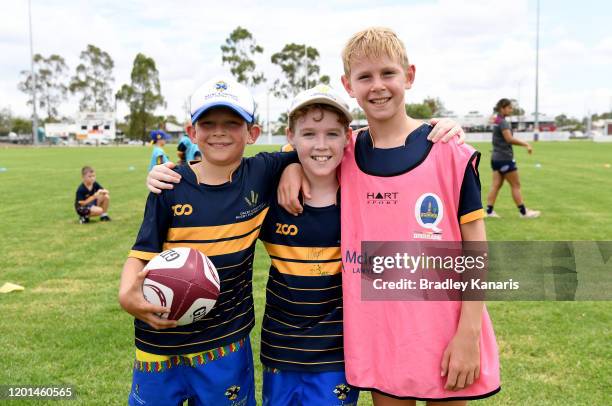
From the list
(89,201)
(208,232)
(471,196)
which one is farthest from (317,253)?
(89,201)

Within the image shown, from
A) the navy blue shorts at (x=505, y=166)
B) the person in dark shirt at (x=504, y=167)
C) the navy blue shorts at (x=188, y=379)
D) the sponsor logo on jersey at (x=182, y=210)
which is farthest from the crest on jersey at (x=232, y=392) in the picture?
the navy blue shorts at (x=505, y=166)

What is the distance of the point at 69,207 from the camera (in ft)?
38.6

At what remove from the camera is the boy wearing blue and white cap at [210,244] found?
7.73 feet

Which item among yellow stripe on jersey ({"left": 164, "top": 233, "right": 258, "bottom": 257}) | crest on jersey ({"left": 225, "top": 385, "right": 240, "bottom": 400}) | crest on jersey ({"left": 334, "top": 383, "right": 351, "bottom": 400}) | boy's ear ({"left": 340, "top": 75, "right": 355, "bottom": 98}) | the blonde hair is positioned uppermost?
the blonde hair

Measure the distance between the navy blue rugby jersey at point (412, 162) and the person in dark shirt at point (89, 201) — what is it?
8629 millimetres

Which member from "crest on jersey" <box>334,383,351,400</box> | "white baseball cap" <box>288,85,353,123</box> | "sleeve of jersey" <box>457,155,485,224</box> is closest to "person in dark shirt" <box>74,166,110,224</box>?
"white baseball cap" <box>288,85,353,123</box>

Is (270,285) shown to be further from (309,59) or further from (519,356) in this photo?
(309,59)

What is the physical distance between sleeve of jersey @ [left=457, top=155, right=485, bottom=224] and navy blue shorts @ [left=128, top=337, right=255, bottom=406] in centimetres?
124

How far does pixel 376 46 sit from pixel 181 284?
1.31 metres

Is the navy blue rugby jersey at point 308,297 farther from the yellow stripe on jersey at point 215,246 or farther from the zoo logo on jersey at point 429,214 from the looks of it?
the zoo logo on jersey at point 429,214

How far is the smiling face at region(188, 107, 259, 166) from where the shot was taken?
247cm

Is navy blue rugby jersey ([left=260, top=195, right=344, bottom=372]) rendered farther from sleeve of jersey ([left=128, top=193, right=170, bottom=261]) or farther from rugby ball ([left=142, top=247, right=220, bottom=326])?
sleeve of jersey ([left=128, top=193, right=170, bottom=261])

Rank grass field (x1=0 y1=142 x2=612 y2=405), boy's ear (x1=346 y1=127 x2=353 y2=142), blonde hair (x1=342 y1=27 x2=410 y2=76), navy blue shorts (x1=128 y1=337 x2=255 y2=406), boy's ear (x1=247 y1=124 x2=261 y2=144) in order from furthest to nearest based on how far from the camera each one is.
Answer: grass field (x1=0 y1=142 x2=612 y2=405), boy's ear (x1=247 y1=124 x2=261 y2=144), boy's ear (x1=346 y1=127 x2=353 y2=142), navy blue shorts (x1=128 y1=337 x2=255 y2=406), blonde hair (x1=342 y1=27 x2=410 y2=76)

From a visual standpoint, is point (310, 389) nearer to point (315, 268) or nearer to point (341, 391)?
point (341, 391)
